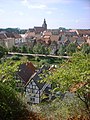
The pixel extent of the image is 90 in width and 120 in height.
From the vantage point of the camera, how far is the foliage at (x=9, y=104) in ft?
6.17

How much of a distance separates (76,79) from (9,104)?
24.1 inches

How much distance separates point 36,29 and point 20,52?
1538cm

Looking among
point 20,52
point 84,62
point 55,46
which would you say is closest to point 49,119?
point 84,62

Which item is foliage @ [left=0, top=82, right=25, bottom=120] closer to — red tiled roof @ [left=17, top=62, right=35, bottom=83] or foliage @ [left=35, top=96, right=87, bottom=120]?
foliage @ [left=35, top=96, right=87, bottom=120]

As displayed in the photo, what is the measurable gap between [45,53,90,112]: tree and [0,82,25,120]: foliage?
39 centimetres

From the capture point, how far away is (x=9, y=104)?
1964mm

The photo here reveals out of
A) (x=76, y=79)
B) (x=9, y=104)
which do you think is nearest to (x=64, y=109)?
(x=76, y=79)

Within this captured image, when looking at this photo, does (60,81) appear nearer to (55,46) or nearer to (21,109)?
(21,109)

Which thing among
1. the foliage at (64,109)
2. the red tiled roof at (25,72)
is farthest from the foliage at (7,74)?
the red tiled roof at (25,72)

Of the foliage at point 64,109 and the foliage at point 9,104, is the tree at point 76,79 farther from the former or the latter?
the foliage at point 9,104

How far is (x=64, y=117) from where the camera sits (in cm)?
209

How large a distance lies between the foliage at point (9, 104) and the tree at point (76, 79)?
393 millimetres

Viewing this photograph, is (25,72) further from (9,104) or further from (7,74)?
(9,104)

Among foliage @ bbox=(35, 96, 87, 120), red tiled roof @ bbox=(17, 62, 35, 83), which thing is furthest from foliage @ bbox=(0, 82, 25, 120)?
red tiled roof @ bbox=(17, 62, 35, 83)
